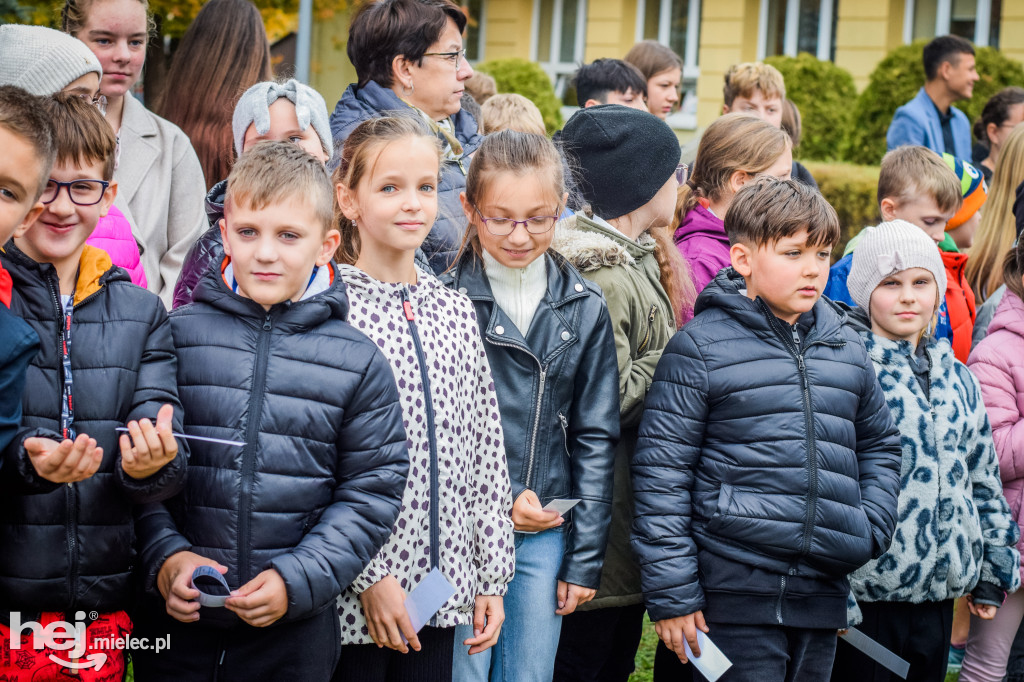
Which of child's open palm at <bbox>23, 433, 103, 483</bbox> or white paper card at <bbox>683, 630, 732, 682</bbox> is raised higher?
child's open palm at <bbox>23, 433, 103, 483</bbox>

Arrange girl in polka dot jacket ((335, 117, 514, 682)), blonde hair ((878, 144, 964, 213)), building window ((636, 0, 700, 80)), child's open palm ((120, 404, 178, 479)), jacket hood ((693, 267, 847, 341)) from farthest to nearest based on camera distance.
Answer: building window ((636, 0, 700, 80)), blonde hair ((878, 144, 964, 213)), jacket hood ((693, 267, 847, 341)), girl in polka dot jacket ((335, 117, 514, 682)), child's open palm ((120, 404, 178, 479))

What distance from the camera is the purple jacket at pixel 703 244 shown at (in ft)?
14.5

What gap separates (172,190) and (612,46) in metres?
17.0

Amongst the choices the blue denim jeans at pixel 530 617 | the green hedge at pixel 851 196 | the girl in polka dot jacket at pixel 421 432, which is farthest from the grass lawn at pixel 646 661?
the green hedge at pixel 851 196

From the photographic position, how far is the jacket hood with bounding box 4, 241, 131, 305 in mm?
2674

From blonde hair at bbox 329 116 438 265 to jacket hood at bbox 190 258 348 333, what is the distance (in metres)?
0.54

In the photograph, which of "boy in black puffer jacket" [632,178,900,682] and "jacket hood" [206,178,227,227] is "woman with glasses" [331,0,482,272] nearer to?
"jacket hood" [206,178,227,227]

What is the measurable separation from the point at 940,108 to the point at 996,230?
3.87 meters

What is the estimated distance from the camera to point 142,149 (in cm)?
433

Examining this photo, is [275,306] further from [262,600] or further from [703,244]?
[703,244]

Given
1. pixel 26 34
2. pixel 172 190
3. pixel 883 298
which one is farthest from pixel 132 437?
pixel 883 298

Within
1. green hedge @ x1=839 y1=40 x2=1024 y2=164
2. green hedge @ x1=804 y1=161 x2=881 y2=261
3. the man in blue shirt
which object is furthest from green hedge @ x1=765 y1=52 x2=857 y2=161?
the man in blue shirt

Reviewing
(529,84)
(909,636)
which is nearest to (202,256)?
(909,636)

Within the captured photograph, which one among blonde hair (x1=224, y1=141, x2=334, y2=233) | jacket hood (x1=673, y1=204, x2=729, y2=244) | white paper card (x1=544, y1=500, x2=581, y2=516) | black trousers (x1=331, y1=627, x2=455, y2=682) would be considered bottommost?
black trousers (x1=331, y1=627, x2=455, y2=682)
